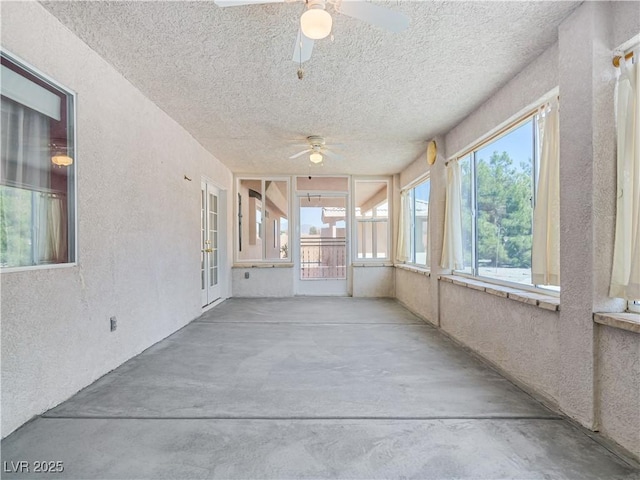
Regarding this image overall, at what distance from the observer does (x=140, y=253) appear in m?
3.22

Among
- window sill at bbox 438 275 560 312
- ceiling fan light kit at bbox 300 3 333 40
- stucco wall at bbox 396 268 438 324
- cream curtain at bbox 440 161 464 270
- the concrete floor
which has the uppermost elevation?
ceiling fan light kit at bbox 300 3 333 40

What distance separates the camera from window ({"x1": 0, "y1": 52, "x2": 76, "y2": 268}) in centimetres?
190

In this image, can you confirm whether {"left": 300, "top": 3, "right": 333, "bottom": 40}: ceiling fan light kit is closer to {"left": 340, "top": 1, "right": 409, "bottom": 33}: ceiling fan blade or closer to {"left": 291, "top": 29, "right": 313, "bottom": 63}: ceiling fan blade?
{"left": 340, "top": 1, "right": 409, "bottom": 33}: ceiling fan blade

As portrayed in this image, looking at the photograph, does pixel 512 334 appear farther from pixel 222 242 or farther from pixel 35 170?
pixel 222 242

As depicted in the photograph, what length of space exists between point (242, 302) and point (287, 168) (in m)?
2.70

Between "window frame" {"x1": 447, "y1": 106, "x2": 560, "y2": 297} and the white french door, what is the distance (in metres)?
3.75

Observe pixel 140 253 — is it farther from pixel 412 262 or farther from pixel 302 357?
pixel 412 262

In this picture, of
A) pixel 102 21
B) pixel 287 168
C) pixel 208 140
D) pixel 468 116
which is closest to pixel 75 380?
pixel 102 21

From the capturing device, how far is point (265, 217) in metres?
6.98

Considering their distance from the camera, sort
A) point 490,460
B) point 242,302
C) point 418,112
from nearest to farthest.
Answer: point 490,460 → point 418,112 → point 242,302

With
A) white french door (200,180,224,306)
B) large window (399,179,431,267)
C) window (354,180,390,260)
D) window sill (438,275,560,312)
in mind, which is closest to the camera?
window sill (438,275,560,312)

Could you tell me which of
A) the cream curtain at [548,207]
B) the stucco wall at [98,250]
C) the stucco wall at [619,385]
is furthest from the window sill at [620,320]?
the stucco wall at [98,250]

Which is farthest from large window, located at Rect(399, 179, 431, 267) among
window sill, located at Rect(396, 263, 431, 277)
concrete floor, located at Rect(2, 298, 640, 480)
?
concrete floor, located at Rect(2, 298, 640, 480)

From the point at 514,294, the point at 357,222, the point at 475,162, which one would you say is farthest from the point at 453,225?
the point at 357,222
